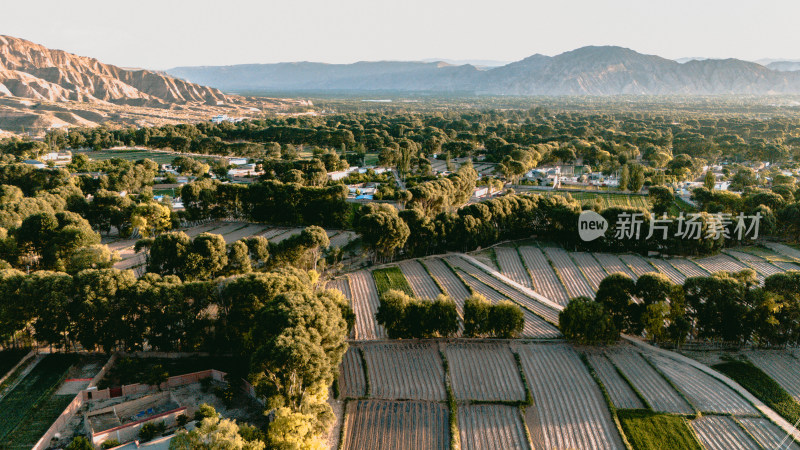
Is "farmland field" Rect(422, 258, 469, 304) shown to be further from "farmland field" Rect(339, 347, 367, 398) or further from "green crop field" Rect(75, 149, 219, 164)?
"green crop field" Rect(75, 149, 219, 164)

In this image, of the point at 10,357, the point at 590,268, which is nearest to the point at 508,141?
the point at 590,268

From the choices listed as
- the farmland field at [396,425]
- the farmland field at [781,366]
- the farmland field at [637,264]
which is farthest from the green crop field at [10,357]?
the farmland field at [637,264]

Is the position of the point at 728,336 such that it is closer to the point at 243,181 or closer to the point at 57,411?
the point at 57,411

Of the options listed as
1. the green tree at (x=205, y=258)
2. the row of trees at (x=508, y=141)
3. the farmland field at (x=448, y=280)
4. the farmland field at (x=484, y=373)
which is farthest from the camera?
the row of trees at (x=508, y=141)

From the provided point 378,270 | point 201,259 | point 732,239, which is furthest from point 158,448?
point 732,239

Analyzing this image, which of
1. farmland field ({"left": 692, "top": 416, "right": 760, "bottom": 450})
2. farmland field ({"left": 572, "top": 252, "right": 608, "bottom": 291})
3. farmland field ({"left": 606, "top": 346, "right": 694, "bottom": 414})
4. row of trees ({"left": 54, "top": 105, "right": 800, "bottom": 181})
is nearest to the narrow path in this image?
farmland field ({"left": 606, "top": 346, "right": 694, "bottom": 414})

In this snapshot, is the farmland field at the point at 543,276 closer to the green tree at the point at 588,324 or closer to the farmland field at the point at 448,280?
the farmland field at the point at 448,280

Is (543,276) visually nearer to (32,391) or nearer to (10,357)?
(32,391)
